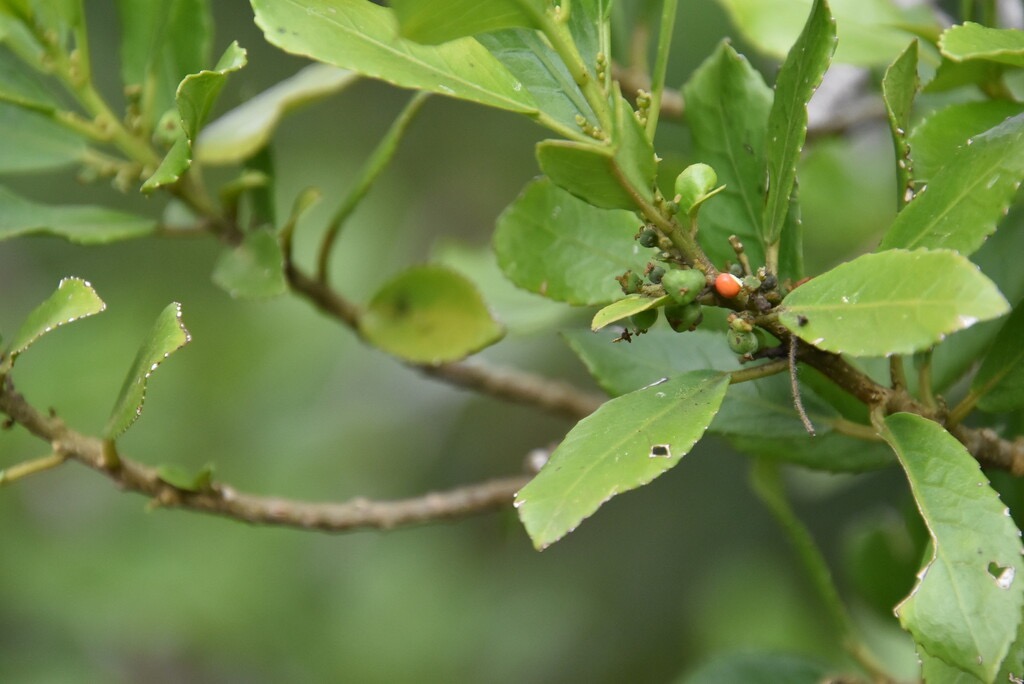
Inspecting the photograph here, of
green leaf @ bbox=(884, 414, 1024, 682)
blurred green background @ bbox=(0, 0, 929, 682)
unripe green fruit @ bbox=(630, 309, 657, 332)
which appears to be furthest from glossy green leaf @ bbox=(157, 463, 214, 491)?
blurred green background @ bbox=(0, 0, 929, 682)

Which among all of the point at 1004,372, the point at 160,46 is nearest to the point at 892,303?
the point at 1004,372

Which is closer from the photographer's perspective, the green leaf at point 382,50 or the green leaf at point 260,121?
the green leaf at point 382,50

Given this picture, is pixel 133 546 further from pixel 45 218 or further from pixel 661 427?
pixel 661 427

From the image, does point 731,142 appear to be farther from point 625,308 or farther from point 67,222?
point 67,222

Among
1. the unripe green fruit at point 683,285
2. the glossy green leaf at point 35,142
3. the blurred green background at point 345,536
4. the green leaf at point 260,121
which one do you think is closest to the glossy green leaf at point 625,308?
the unripe green fruit at point 683,285

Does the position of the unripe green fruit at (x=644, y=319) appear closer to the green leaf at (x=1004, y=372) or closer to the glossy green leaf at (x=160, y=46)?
the green leaf at (x=1004, y=372)

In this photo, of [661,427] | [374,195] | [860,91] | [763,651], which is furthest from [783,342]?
[374,195]
